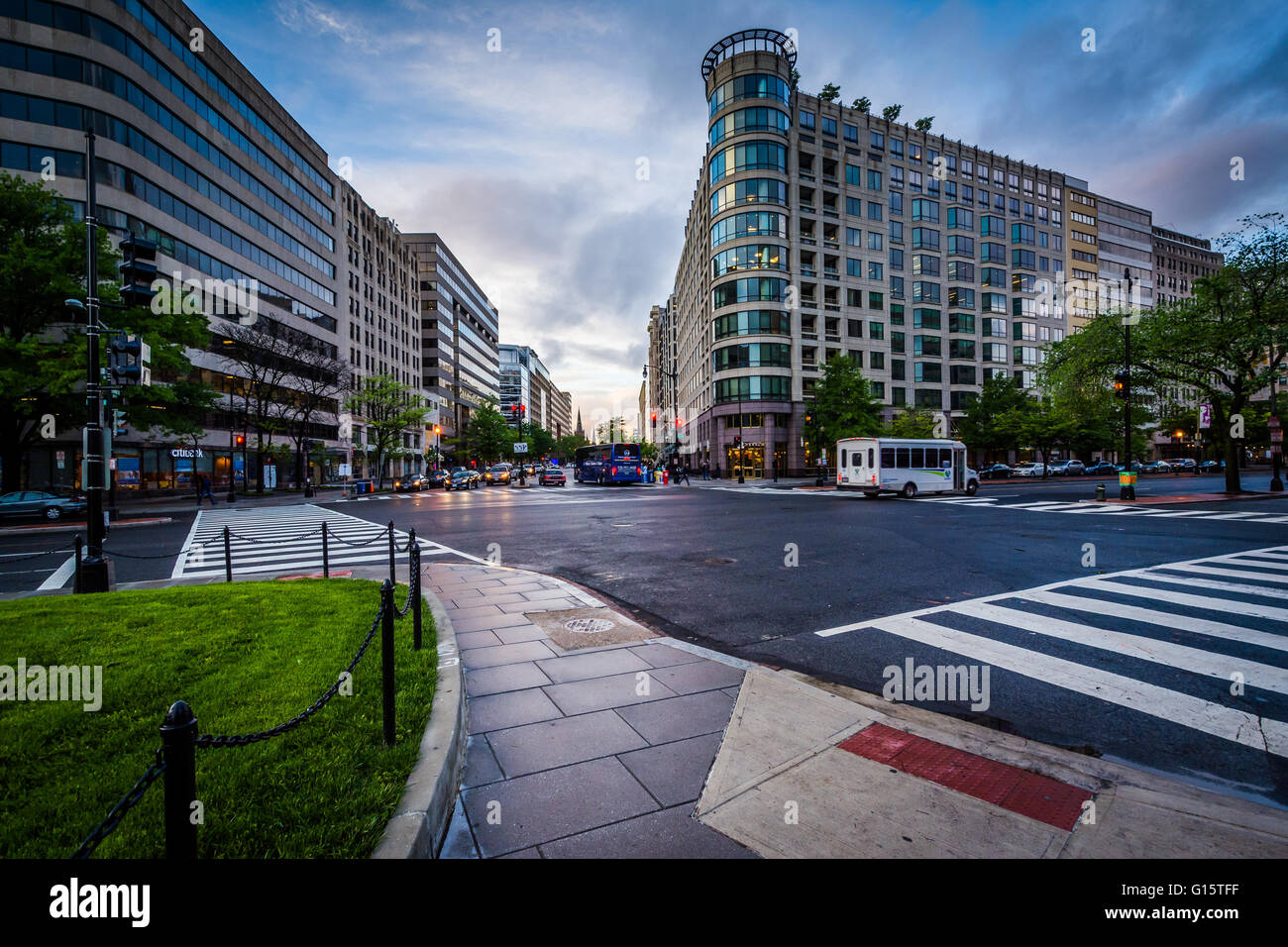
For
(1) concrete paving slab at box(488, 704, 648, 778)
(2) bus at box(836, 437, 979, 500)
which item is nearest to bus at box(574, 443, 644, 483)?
(2) bus at box(836, 437, 979, 500)

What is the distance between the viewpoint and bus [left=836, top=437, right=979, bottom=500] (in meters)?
27.4

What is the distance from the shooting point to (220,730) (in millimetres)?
3469

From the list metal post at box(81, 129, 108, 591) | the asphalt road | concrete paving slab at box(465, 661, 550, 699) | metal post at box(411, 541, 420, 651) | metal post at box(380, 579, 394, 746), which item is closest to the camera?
metal post at box(380, 579, 394, 746)

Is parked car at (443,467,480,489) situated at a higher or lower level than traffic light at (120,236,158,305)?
lower

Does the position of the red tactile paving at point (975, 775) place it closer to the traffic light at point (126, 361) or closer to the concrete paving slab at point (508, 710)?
the concrete paving slab at point (508, 710)

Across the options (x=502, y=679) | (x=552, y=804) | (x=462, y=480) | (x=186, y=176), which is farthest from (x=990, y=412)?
(x=186, y=176)

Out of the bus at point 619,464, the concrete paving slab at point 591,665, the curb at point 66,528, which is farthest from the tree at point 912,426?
the curb at point 66,528

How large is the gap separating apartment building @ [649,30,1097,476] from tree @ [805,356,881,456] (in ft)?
18.7

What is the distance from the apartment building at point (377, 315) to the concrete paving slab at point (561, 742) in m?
57.3

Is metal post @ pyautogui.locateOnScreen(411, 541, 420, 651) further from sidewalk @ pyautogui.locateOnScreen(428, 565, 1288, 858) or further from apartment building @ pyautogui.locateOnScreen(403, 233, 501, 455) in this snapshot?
apartment building @ pyautogui.locateOnScreen(403, 233, 501, 455)

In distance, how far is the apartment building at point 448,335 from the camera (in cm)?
8812

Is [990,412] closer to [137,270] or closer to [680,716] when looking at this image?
[680,716]

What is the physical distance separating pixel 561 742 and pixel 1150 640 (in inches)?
250
